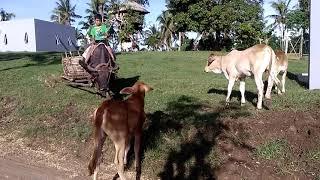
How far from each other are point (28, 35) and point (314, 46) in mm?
39238

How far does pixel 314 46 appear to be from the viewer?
42.2 feet

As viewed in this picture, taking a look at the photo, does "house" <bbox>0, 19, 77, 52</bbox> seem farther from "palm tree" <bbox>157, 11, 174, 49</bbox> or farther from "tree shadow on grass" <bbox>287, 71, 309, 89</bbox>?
"tree shadow on grass" <bbox>287, 71, 309, 89</bbox>

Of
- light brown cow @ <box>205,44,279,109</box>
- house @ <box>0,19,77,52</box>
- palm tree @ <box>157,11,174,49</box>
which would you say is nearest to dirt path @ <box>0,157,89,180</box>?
light brown cow @ <box>205,44,279,109</box>

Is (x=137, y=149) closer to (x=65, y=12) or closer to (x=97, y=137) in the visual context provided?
(x=97, y=137)

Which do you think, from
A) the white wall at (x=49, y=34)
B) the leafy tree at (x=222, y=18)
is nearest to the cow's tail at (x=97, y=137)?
the leafy tree at (x=222, y=18)

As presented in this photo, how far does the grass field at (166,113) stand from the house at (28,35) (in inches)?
1297

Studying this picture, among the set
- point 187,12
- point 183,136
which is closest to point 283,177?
point 183,136

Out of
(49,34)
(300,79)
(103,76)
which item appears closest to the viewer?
(103,76)

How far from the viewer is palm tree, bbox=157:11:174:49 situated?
178 feet

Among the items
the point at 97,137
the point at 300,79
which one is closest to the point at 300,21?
the point at 300,79

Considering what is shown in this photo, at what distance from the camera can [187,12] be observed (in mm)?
45594

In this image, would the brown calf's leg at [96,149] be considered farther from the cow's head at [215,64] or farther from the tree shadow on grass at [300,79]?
the tree shadow on grass at [300,79]

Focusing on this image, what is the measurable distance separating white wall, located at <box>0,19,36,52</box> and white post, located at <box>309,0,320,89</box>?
126 feet

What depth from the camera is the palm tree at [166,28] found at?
54.3 meters
